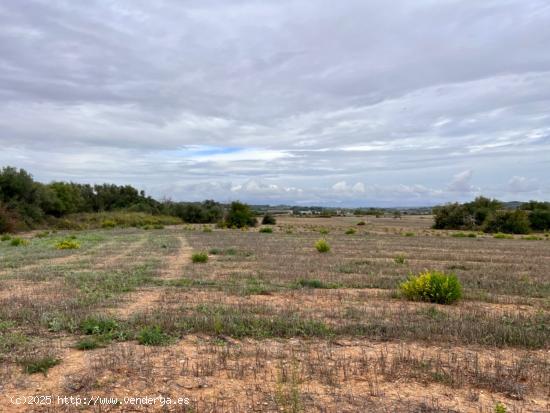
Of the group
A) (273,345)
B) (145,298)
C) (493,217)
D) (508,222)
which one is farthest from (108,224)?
(273,345)

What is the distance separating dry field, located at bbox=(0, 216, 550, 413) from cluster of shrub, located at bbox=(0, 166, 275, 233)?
4618 centimetres

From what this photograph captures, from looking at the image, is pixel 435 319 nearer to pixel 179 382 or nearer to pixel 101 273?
pixel 179 382

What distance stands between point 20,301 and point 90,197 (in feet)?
282

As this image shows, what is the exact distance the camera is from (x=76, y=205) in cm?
7856

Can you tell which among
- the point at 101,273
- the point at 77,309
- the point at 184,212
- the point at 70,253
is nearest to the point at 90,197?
the point at 184,212

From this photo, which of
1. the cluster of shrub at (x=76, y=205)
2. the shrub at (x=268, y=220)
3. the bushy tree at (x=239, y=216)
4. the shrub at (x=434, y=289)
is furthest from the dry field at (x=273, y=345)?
the shrub at (x=268, y=220)

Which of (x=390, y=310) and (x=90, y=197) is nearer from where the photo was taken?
(x=390, y=310)

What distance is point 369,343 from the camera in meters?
7.00

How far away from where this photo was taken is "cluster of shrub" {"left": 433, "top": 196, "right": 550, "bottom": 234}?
198 feet

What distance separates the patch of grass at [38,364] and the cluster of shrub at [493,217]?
61821 mm

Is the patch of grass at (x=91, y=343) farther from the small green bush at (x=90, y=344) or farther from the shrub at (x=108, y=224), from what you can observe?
the shrub at (x=108, y=224)

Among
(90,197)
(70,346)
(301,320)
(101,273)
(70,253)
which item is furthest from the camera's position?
(90,197)

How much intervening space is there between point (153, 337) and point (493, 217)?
62.8 metres

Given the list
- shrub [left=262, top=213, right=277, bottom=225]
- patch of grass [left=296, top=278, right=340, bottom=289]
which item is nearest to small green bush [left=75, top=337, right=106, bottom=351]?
patch of grass [left=296, top=278, right=340, bottom=289]
